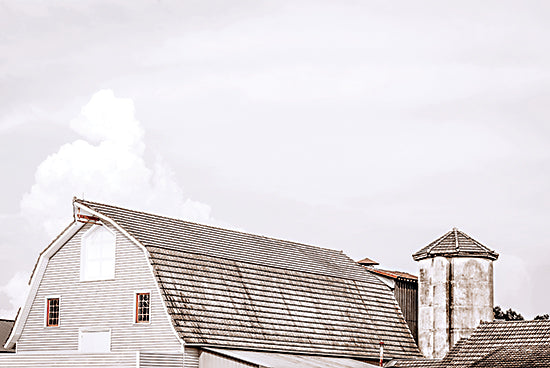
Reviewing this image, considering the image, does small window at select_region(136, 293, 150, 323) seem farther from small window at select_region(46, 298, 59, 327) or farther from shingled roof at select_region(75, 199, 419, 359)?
small window at select_region(46, 298, 59, 327)

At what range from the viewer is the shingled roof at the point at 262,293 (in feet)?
107

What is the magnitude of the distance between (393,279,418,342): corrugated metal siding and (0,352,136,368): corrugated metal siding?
1764cm

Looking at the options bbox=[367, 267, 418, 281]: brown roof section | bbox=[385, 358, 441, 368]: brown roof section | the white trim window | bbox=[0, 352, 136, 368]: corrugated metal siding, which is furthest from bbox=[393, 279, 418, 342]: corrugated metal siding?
bbox=[0, 352, 136, 368]: corrugated metal siding

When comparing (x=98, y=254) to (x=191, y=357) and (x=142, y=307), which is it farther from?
(x=191, y=357)

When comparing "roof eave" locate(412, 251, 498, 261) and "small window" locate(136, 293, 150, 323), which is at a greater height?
"roof eave" locate(412, 251, 498, 261)

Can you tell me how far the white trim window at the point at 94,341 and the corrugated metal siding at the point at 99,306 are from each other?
215mm

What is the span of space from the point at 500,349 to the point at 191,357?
14.8m

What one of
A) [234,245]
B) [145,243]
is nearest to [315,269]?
[234,245]

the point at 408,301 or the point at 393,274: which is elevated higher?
the point at 393,274

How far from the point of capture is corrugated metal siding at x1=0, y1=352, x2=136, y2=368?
29.5m

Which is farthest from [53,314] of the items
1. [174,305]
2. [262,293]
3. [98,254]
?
[262,293]

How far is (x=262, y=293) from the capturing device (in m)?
36.1

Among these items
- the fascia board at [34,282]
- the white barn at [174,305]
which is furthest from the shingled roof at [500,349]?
the fascia board at [34,282]

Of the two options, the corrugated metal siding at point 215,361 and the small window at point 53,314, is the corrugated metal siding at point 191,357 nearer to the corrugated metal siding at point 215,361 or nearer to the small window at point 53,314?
the corrugated metal siding at point 215,361
